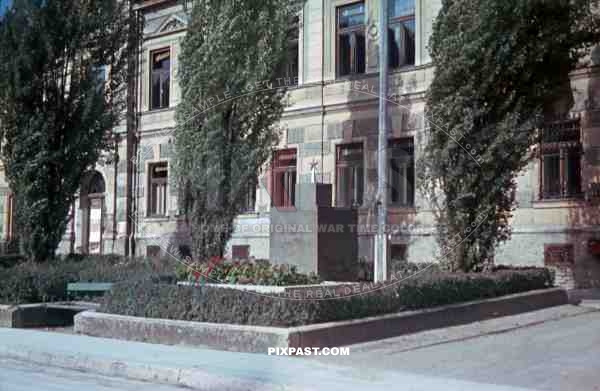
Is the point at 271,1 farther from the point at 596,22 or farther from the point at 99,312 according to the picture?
the point at 99,312

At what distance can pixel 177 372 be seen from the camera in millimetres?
9969

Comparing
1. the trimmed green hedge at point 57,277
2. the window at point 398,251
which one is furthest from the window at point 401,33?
the trimmed green hedge at point 57,277

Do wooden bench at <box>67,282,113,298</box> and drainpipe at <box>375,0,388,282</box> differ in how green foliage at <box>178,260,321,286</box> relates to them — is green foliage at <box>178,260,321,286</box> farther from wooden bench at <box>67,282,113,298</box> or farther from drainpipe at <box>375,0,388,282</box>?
drainpipe at <box>375,0,388,282</box>

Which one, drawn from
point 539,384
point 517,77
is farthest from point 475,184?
point 539,384

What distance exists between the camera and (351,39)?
23.2 m

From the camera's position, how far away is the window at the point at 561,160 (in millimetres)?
18719

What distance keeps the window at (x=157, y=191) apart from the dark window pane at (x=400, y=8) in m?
9.77

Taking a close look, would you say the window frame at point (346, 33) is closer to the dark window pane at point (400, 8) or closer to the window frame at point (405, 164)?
the dark window pane at point (400, 8)

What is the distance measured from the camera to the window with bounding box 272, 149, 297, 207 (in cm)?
2284

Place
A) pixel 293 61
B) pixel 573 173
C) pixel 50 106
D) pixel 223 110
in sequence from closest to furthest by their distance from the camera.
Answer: pixel 573 173
pixel 223 110
pixel 50 106
pixel 293 61

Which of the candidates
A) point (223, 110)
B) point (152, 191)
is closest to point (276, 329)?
point (223, 110)

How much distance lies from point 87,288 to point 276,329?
21.8ft

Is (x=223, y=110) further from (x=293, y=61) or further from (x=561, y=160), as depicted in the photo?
(x=561, y=160)

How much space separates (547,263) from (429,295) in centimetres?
675
